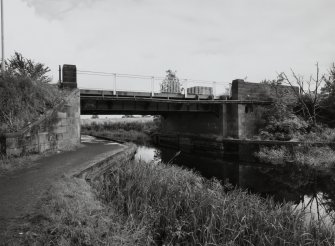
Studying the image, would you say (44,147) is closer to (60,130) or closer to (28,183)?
(60,130)

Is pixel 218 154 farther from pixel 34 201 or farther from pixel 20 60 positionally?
pixel 34 201

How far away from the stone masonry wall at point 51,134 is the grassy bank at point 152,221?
12.9ft

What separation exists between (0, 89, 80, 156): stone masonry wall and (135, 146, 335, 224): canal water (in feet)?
12.2

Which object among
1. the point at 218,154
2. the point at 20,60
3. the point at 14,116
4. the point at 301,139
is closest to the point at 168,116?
the point at 218,154

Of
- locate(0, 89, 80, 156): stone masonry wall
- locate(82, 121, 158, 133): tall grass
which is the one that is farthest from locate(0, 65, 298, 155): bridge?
locate(82, 121, 158, 133): tall grass

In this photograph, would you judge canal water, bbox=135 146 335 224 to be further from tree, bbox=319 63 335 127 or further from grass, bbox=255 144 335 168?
tree, bbox=319 63 335 127

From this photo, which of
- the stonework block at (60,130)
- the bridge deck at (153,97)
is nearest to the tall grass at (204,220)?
the stonework block at (60,130)

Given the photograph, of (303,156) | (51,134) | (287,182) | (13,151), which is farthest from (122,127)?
(13,151)

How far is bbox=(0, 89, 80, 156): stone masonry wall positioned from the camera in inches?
355

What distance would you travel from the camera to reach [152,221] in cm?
540

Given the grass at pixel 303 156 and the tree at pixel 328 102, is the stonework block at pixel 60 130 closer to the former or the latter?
the grass at pixel 303 156

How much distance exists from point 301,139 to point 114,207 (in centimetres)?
1657

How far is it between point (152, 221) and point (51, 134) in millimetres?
7732

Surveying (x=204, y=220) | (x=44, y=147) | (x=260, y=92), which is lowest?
(x=204, y=220)
